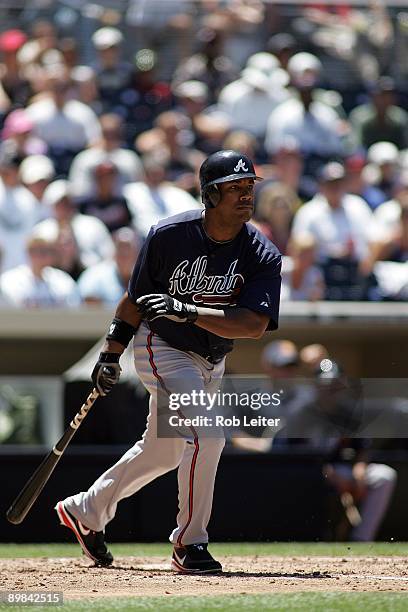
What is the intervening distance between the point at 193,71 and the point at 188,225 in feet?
27.3

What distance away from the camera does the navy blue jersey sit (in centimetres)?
528

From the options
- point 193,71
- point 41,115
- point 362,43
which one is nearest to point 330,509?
point 41,115

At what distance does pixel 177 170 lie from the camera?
12.0 m

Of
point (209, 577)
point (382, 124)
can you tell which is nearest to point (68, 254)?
point (382, 124)

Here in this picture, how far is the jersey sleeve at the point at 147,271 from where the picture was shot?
529cm

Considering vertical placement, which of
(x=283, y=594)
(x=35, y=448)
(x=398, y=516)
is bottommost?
(x=398, y=516)

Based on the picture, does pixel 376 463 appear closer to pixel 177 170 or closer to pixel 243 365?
pixel 243 365

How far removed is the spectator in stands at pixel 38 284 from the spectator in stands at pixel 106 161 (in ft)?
4.53

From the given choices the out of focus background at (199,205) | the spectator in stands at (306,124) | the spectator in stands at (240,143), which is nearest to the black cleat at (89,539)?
the out of focus background at (199,205)

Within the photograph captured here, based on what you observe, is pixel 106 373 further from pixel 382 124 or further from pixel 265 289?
pixel 382 124

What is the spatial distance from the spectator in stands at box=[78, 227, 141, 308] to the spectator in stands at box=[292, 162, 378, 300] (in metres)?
1.67

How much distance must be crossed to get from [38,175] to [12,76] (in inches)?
82.2

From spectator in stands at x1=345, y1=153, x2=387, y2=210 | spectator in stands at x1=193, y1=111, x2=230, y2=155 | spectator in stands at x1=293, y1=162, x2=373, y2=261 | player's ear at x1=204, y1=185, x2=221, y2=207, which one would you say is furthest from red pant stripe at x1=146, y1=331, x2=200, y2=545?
spectator in stands at x1=193, y1=111, x2=230, y2=155

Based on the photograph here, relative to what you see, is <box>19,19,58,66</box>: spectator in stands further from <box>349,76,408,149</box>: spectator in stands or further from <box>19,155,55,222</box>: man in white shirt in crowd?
<box>349,76,408,149</box>: spectator in stands
